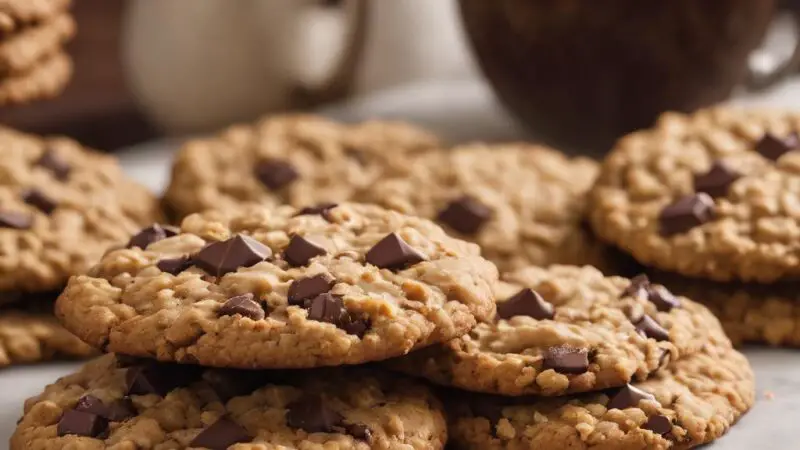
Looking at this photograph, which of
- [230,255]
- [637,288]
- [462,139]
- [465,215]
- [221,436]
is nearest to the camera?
[221,436]

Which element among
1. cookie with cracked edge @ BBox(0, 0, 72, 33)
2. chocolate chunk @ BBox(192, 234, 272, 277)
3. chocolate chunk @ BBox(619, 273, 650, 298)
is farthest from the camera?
cookie with cracked edge @ BBox(0, 0, 72, 33)

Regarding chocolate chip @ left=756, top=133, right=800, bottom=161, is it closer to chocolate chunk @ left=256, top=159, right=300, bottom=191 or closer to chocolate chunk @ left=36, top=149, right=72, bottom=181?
chocolate chunk @ left=256, top=159, right=300, bottom=191

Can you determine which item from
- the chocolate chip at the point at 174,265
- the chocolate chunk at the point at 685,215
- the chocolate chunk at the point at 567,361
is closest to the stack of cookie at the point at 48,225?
the chocolate chip at the point at 174,265

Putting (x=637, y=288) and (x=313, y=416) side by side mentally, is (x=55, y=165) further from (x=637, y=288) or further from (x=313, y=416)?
(x=637, y=288)

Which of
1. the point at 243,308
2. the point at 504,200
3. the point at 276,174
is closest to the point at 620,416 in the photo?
the point at 243,308

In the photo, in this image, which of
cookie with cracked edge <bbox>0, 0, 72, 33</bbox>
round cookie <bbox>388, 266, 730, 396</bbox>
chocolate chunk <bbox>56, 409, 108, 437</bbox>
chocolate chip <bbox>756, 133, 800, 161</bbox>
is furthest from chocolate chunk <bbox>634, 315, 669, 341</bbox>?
cookie with cracked edge <bbox>0, 0, 72, 33</bbox>

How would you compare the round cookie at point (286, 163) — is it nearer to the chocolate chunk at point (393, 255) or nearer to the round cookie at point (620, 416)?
the chocolate chunk at point (393, 255)
